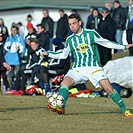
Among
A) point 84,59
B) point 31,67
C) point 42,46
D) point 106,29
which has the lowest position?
point 31,67

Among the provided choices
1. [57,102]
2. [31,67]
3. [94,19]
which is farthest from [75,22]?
[94,19]

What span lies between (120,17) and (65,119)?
10830 mm

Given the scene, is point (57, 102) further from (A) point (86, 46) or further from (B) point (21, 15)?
(B) point (21, 15)

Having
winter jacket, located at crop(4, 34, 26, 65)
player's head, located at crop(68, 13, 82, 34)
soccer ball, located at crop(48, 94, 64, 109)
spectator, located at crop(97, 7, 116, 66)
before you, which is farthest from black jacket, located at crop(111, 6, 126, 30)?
soccer ball, located at crop(48, 94, 64, 109)

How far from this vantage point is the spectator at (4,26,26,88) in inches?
770

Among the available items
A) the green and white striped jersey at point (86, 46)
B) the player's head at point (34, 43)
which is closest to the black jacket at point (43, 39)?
the player's head at point (34, 43)

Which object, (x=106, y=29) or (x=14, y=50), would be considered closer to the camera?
(x=106, y=29)

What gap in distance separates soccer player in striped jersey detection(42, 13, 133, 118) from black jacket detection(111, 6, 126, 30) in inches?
368

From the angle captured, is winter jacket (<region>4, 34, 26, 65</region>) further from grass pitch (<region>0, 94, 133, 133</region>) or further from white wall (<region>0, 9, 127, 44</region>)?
white wall (<region>0, 9, 127, 44</region>)

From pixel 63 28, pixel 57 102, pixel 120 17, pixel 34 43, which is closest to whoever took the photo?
pixel 57 102

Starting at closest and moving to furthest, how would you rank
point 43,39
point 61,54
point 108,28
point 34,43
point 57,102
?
point 57,102
point 61,54
point 34,43
point 108,28
point 43,39

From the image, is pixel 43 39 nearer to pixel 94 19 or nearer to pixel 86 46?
pixel 94 19

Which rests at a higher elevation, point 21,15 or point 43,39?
point 21,15

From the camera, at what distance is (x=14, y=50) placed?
19.7 metres
